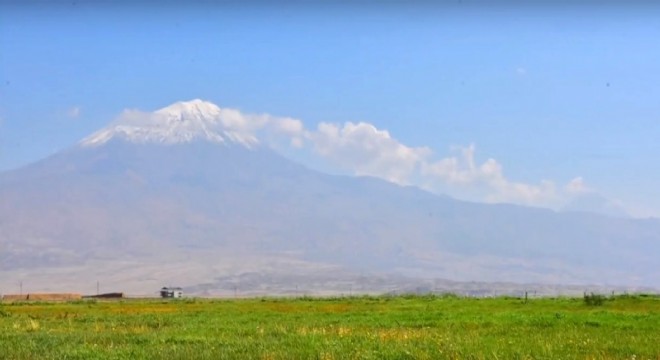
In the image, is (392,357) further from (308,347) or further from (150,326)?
(150,326)

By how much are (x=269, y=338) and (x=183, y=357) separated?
4792mm

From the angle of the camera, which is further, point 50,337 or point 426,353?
point 50,337

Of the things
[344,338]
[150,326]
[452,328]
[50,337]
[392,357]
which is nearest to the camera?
[392,357]

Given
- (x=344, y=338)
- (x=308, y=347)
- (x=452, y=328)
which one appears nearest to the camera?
(x=308, y=347)

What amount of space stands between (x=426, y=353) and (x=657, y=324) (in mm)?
14200

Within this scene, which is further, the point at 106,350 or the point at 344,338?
the point at 344,338

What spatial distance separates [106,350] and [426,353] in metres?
6.97

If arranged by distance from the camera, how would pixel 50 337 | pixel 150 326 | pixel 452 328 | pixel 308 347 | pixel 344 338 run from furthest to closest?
Answer: pixel 150 326
pixel 452 328
pixel 50 337
pixel 344 338
pixel 308 347

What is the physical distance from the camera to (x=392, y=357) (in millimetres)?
18156

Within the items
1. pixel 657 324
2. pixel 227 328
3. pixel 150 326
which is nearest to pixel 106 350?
pixel 227 328

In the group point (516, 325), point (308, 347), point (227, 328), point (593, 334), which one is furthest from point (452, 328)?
point (308, 347)

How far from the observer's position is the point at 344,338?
22.4 meters

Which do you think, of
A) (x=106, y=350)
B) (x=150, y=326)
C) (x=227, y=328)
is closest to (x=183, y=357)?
(x=106, y=350)

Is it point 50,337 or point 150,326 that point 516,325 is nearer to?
point 150,326
